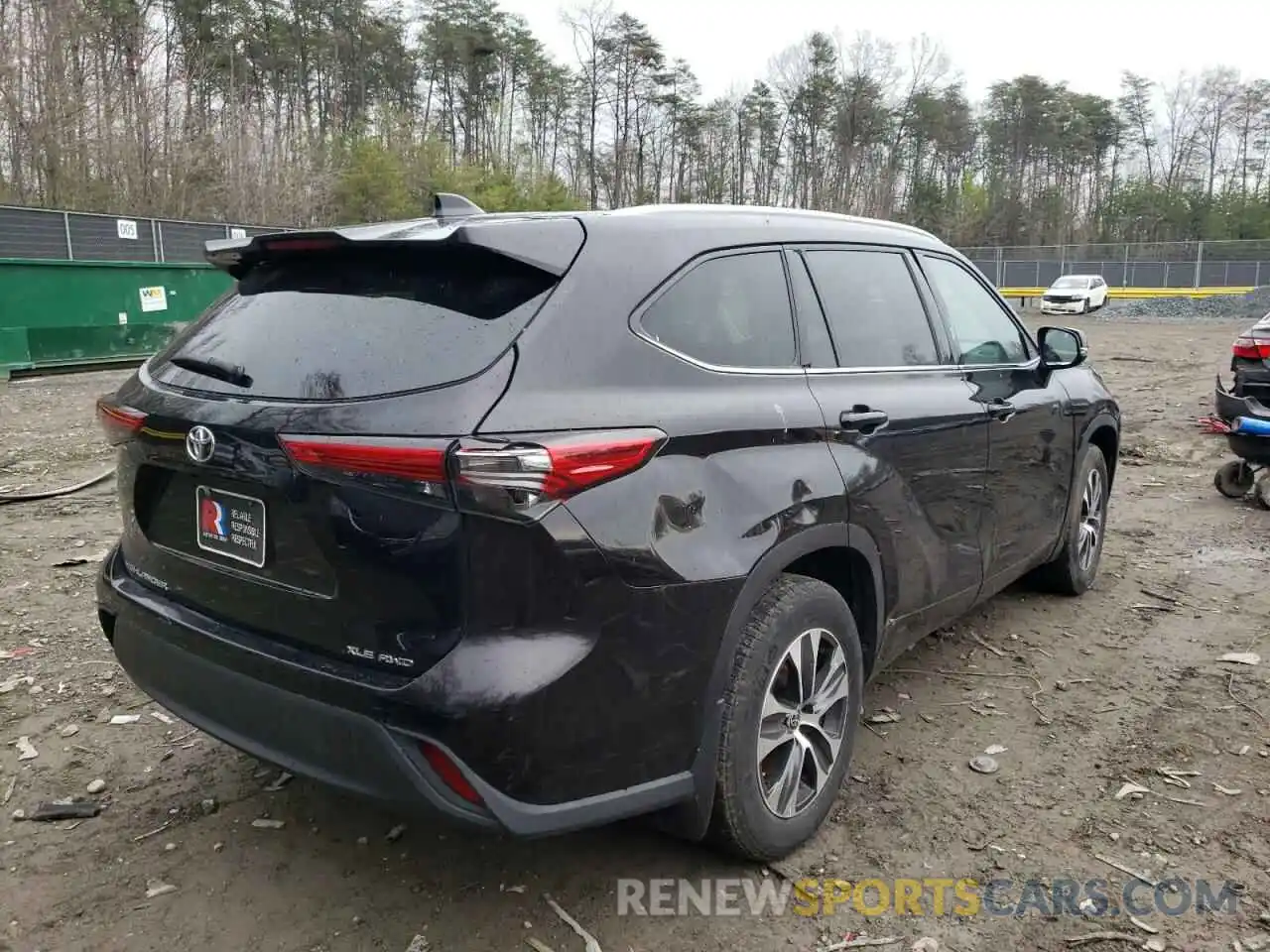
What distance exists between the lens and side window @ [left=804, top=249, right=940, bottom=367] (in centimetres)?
319

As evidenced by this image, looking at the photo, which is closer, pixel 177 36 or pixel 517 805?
pixel 517 805

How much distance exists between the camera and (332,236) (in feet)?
8.27

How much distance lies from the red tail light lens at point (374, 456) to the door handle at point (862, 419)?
1.35m

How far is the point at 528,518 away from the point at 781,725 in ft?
3.58

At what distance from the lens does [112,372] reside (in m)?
15.1

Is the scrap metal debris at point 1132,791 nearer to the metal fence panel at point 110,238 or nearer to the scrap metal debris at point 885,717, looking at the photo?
the scrap metal debris at point 885,717

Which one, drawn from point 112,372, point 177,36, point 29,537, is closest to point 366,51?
point 177,36

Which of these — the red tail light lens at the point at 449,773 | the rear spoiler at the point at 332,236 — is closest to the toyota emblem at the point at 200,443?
the rear spoiler at the point at 332,236

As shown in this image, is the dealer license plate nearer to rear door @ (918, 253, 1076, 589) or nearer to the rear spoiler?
the rear spoiler

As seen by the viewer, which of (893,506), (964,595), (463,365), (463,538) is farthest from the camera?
(964,595)

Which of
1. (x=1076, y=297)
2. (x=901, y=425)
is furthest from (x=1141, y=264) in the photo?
(x=901, y=425)

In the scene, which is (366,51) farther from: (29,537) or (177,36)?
(29,537)

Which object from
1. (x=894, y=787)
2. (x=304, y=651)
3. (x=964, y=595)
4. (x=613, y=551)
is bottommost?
(x=894, y=787)

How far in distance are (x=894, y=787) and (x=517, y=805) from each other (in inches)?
63.4
